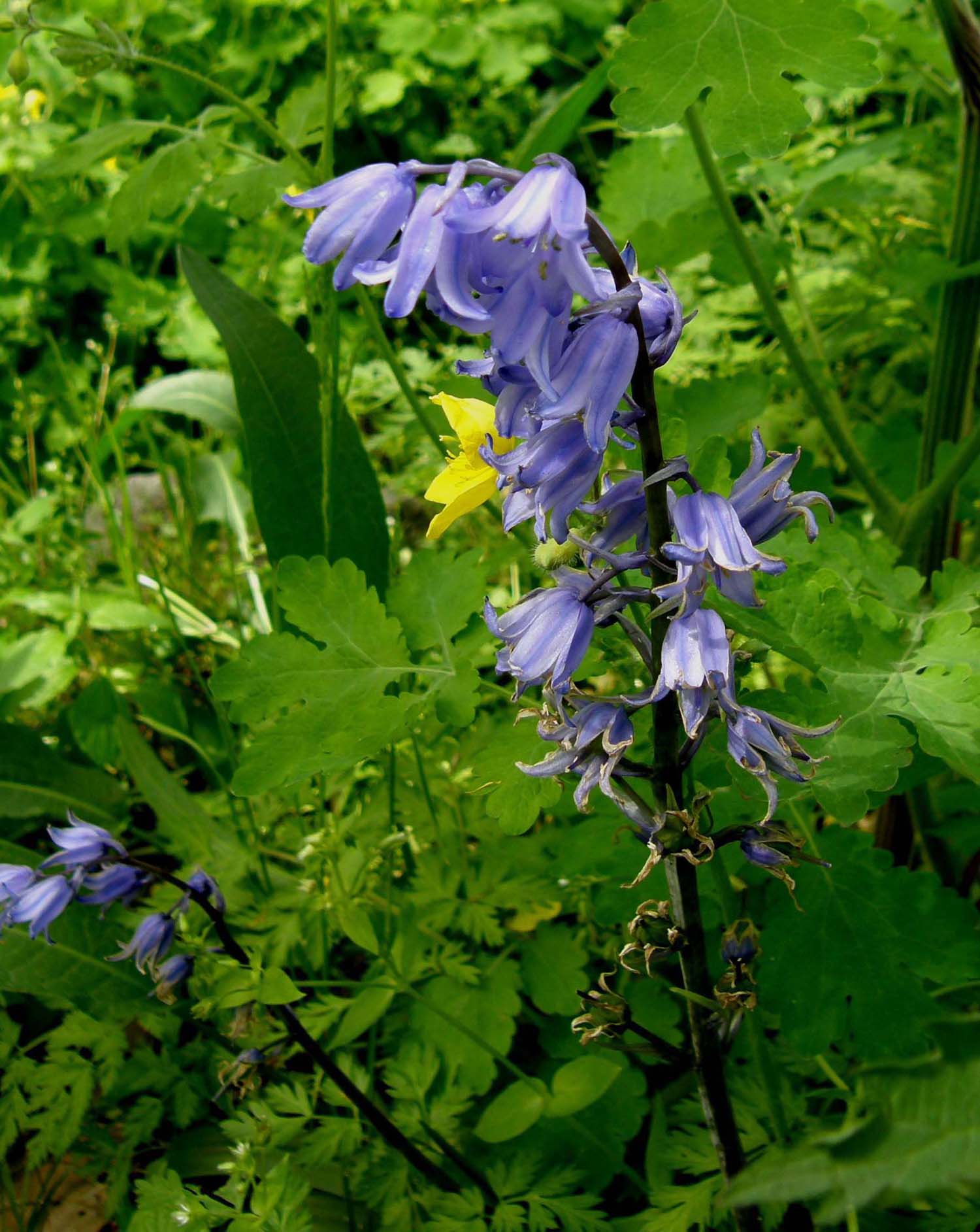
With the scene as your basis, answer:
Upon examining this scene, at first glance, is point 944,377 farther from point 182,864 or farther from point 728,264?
point 182,864

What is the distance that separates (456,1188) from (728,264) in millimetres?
1633

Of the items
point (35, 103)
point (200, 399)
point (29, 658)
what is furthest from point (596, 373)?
point (35, 103)

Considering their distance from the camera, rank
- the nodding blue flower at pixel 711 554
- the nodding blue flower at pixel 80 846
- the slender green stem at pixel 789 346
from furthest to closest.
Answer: the slender green stem at pixel 789 346, the nodding blue flower at pixel 80 846, the nodding blue flower at pixel 711 554

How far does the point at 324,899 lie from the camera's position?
1588 mm

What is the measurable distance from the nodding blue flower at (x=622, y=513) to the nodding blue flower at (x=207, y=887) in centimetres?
87

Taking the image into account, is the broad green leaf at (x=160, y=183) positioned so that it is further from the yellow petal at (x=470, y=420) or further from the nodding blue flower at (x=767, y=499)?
the nodding blue flower at (x=767, y=499)

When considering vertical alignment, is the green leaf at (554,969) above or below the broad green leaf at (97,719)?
below

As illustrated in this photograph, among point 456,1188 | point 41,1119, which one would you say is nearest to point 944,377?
point 456,1188

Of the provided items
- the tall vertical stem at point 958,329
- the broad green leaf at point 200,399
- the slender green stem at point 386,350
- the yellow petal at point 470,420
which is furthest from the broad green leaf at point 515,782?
the broad green leaf at point 200,399

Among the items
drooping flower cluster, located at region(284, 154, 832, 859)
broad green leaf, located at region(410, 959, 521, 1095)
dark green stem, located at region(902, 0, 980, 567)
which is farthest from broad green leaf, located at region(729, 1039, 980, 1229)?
→ dark green stem, located at region(902, 0, 980, 567)

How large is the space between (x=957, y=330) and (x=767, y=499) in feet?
3.84

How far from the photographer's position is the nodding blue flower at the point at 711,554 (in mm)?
834

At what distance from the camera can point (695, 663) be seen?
84cm

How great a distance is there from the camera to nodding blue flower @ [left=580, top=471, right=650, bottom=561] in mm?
923
